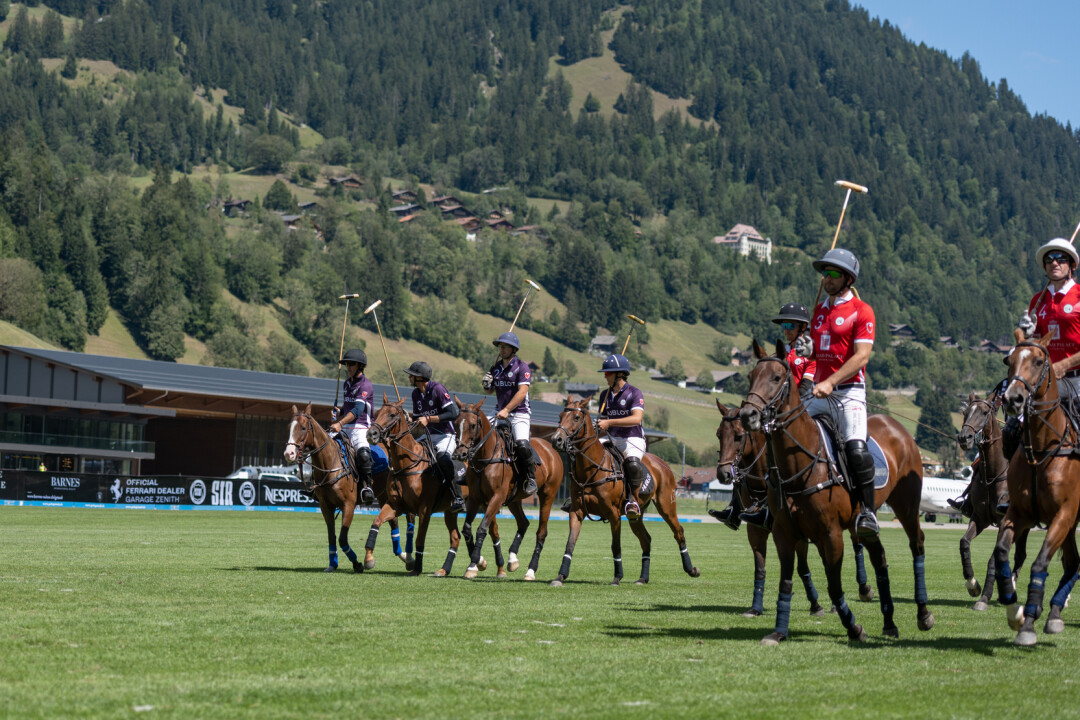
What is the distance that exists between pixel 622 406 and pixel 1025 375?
752 cm

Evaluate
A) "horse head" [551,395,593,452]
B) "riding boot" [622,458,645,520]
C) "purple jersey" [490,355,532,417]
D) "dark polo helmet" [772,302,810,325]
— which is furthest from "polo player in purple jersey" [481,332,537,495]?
"dark polo helmet" [772,302,810,325]

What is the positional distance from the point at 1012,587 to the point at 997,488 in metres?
5.47

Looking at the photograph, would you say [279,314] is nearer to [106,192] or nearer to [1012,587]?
[106,192]

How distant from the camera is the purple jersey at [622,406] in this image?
17203 millimetres

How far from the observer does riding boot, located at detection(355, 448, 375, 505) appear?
18812 mm

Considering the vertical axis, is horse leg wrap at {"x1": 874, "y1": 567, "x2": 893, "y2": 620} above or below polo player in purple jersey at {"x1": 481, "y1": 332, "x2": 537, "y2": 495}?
below

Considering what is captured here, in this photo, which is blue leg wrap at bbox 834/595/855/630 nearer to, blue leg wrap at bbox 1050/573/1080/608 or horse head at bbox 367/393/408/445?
blue leg wrap at bbox 1050/573/1080/608

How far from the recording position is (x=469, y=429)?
55.1 ft

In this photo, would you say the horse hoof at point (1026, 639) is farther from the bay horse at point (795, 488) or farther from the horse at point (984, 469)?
the horse at point (984, 469)

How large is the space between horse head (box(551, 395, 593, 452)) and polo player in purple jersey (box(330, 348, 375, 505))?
3.29 meters

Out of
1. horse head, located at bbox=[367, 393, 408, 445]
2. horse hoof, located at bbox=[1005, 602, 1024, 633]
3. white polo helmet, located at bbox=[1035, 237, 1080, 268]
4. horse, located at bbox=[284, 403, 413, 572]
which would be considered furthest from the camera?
horse, located at bbox=[284, 403, 413, 572]

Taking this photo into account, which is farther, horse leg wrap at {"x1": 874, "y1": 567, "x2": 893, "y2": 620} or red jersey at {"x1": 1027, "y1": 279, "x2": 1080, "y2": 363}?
red jersey at {"x1": 1027, "y1": 279, "x2": 1080, "y2": 363}

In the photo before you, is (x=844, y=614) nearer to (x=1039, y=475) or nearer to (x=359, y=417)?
(x=1039, y=475)

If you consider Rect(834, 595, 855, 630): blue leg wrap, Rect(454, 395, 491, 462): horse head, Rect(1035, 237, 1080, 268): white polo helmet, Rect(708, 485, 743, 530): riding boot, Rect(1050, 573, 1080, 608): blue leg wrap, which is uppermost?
Rect(1035, 237, 1080, 268): white polo helmet
